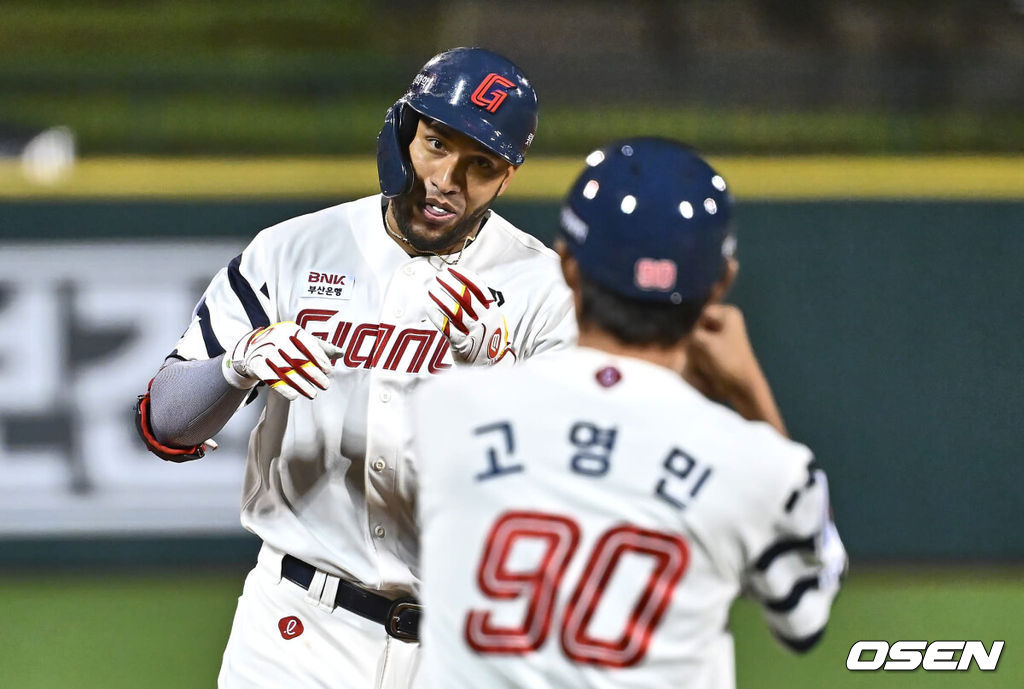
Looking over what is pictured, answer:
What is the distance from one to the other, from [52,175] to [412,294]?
11.7ft

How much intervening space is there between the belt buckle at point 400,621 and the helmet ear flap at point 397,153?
0.86m

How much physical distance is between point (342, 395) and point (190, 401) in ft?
1.07

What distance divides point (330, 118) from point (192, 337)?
4.33 meters

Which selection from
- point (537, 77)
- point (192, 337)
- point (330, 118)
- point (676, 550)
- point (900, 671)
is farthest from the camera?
point (537, 77)

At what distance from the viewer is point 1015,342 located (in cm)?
623

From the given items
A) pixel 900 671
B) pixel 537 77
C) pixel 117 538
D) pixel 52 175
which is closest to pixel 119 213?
pixel 52 175

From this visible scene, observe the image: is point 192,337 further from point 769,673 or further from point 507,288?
point 769,673

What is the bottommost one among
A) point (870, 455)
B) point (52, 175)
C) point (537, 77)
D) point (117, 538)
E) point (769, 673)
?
point (117, 538)

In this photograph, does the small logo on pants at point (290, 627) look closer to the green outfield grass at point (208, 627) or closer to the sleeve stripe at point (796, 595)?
the sleeve stripe at point (796, 595)

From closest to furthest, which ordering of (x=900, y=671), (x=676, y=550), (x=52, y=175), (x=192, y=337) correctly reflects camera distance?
(x=676, y=550)
(x=192, y=337)
(x=900, y=671)
(x=52, y=175)

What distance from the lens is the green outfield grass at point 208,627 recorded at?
5051mm

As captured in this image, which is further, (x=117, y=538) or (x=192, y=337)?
(x=117, y=538)

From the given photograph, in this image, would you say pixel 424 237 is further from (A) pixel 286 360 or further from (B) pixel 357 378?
(A) pixel 286 360

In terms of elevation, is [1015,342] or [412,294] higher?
[412,294]
